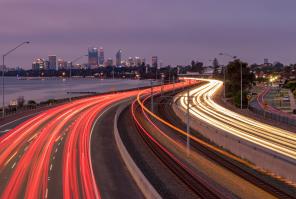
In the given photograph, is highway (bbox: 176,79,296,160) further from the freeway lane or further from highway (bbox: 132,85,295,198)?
the freeway lane

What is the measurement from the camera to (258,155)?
33.9 meters

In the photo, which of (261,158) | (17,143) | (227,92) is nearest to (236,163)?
(261,158)

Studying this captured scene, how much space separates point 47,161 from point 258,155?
607 inches

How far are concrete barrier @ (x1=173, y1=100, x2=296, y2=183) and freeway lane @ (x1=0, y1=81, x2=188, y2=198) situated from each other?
37.5 ft

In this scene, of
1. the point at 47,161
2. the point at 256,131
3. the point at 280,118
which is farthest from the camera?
the point at 280,118

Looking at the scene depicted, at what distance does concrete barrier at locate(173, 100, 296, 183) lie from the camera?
95.7 ft

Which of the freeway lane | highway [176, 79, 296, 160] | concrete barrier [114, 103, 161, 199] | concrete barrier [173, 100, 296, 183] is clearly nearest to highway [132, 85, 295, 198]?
concrete barrier [173, 100, 296, 183]

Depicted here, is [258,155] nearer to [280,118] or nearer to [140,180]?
[140,180]

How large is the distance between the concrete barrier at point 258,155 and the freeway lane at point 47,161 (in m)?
11.4

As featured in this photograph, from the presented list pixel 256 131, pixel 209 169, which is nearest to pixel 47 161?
pixel 209 169

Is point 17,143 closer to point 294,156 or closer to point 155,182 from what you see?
point 155,182

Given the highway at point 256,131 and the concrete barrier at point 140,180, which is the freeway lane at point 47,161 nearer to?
the concrete barrier at point 140,180

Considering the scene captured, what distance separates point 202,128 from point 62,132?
51.0 ft

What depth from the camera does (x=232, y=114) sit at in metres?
73.6
